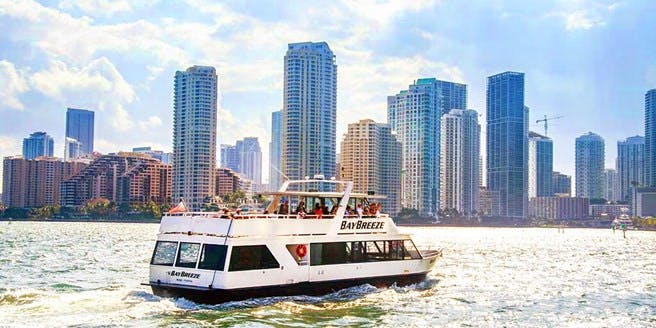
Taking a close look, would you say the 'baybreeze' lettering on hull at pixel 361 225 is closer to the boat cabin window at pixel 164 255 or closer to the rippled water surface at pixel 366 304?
the rippled water surface at pixel 366 304

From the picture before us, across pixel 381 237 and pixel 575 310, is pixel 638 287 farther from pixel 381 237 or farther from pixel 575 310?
pixel 381 237

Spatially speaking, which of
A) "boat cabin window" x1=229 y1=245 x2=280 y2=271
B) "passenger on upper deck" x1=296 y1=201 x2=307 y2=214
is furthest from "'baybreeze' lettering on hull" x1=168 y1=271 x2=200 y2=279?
"passenger on upper deck" x1=296 y1=201 x2=307 y2=214

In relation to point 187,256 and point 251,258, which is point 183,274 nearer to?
point 187,256

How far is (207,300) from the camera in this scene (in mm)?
24359

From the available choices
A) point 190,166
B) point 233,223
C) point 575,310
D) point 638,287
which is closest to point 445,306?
point 575,310

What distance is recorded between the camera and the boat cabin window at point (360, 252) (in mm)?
27281

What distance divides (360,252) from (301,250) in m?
2.99

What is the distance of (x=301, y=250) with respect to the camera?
87.5 ft

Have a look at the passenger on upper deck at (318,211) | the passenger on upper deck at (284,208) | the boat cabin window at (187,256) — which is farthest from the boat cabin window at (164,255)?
the passenger on upper deck at (318,211)

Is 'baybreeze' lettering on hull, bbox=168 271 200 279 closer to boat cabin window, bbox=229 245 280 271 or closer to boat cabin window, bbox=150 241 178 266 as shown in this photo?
boat cabin window, bbox=150 241 178 266

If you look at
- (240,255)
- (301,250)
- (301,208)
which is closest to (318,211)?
(301,208)

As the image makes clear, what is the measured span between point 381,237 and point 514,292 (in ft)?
22.8

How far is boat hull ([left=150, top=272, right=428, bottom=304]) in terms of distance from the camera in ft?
79.8

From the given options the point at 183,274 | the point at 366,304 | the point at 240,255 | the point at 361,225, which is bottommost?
the point at 366,304
